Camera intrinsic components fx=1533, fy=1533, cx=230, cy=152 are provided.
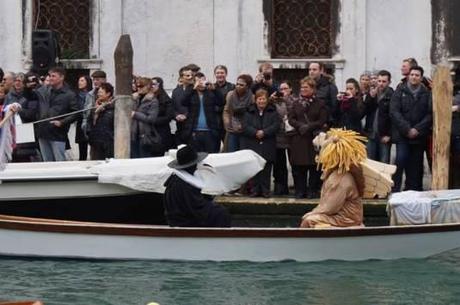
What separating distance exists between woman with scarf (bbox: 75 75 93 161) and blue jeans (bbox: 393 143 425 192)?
14.7ft

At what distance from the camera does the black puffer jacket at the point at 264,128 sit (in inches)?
789

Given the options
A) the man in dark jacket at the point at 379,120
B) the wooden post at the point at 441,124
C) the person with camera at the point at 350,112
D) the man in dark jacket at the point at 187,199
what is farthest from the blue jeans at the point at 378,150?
the man in dark jacket at the point at 187,199

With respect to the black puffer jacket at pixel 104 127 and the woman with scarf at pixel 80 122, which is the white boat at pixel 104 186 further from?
the woman with scarf at pixel 80 122

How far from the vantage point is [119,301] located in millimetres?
14984

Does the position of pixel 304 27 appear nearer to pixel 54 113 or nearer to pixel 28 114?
pixel 54 113

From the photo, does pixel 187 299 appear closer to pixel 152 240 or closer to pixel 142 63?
pixel 152 240

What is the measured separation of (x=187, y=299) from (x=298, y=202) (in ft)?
15.8

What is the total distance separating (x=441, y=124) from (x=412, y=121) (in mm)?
554

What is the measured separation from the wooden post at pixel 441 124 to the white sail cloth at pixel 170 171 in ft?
8.16

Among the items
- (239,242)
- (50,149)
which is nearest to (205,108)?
(50,149)

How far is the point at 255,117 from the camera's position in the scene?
20.1 metres

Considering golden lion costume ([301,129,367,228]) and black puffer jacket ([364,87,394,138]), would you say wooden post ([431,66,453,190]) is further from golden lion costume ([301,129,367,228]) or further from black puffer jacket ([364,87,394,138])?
golden lion costume ([301,129,367,228])

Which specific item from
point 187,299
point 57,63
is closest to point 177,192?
point 187,299

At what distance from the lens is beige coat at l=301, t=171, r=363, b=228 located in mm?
16797
